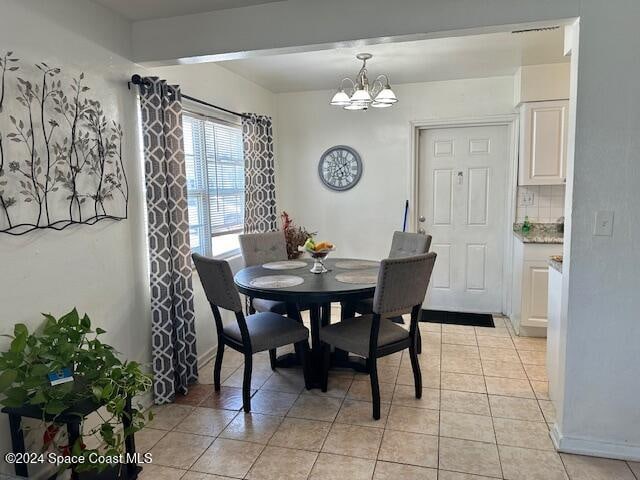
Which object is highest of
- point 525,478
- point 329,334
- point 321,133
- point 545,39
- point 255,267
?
point 545,39

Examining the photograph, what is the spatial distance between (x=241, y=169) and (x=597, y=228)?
300 cm

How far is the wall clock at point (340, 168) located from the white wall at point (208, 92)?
0.95m

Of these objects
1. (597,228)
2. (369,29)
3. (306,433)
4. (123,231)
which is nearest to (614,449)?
(597,228)

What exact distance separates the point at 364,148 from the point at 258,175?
1.18 meters

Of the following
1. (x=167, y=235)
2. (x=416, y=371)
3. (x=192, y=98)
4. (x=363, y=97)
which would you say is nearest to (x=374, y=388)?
(x=416, y=371)

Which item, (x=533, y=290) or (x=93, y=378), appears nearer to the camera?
(x=93, y=378)

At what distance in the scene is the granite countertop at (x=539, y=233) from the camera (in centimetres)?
386

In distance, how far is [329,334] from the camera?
2.87 m

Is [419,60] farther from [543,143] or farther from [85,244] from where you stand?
[85,244]

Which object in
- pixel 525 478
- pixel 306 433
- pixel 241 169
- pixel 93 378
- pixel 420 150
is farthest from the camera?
pixel 420 150

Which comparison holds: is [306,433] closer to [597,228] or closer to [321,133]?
[597,228]

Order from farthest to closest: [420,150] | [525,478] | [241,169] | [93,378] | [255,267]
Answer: [420,150] → [241,169] → [255,267] → [525,478] → [93,378]

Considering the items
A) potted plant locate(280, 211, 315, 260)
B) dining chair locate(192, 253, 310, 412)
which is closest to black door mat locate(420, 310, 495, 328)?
potted plant locate(280, 211, 315, 260)

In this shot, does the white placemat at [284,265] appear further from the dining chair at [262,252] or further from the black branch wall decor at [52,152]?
the black branch wall decor at [52,152]
